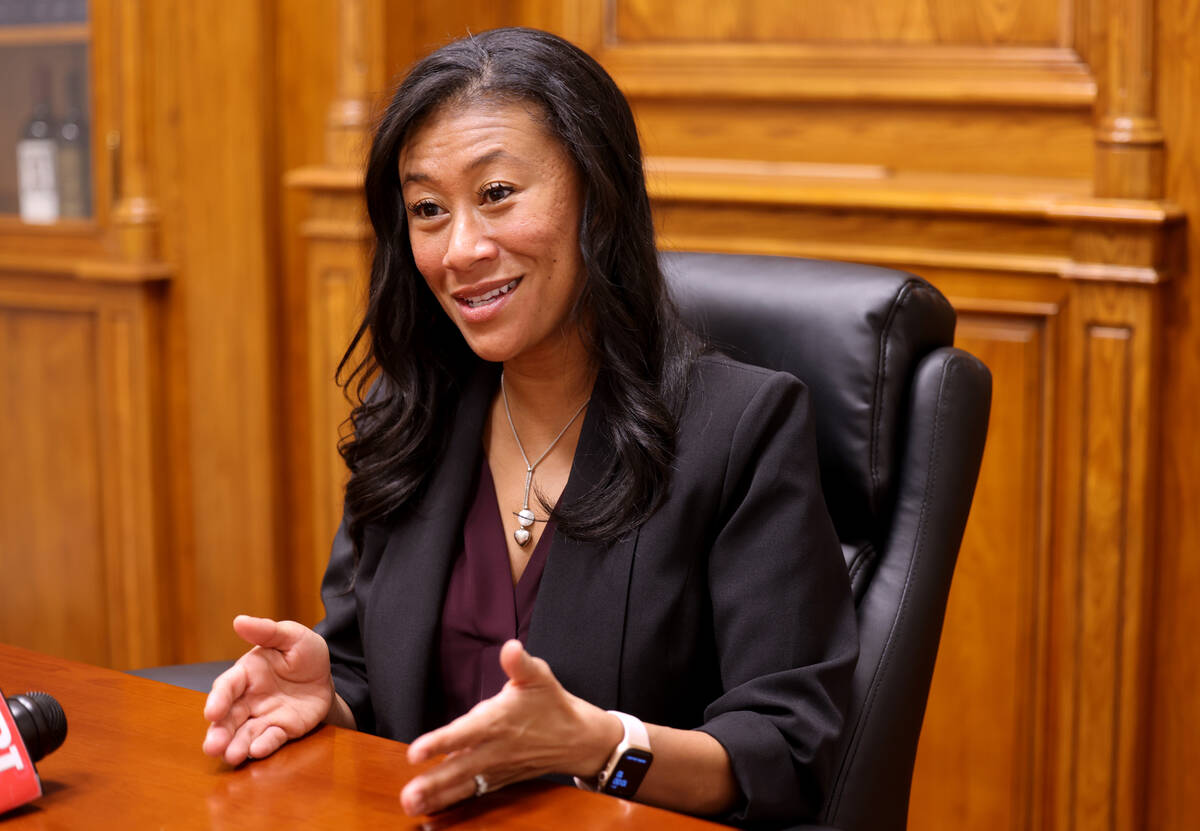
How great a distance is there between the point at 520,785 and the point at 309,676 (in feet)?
1.05

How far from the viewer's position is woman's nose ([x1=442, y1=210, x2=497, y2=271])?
1.50 meters

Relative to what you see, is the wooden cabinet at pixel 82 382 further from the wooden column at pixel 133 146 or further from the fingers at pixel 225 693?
the fingers at pixel 225 693

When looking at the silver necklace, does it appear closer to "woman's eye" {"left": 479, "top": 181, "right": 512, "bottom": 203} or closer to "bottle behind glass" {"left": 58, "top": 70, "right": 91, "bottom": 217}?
"woman's eye" {"left": 479, "top": 181, "right": 512, "bottom": 203}

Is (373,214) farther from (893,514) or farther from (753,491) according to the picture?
(893,514)

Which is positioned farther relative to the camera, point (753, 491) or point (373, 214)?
point (373, 214)

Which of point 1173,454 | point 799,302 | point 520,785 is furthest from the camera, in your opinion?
point 1173,454

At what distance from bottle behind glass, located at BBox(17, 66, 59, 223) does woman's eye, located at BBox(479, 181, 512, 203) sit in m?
2.22

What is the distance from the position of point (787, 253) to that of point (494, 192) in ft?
3.96

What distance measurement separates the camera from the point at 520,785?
1.16 m

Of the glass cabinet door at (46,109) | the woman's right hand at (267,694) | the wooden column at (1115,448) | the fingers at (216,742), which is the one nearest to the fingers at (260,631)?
the woman's right hand at (267,694)

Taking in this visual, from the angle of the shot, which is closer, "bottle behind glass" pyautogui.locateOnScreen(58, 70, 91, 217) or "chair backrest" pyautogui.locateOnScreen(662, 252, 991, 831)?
"chair backrest" pyautogui.locateOnScreen(662, 252, 991, 831)

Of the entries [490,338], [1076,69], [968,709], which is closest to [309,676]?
[490,338]

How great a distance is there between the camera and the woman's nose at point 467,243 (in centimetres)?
150

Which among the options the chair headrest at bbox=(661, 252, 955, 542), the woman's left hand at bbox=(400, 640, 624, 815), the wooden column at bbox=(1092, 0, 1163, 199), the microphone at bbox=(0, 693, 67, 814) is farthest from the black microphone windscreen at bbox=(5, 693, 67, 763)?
the wooden column at bbox=(1092, 0, 1163, 199)
